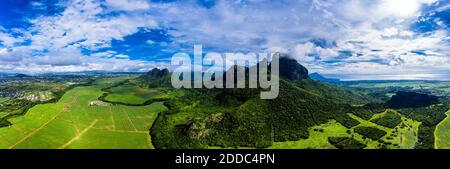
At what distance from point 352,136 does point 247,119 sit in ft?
93.5

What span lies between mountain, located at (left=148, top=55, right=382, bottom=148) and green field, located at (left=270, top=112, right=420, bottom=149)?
2368 mm

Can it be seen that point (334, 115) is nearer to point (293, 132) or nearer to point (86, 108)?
point (293, 132)

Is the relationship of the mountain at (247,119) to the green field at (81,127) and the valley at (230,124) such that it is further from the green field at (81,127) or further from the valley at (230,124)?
Result: the green field at (81,127)

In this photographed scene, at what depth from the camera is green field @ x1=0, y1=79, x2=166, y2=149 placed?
251 feet

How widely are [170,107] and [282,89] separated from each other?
44339 millimetres

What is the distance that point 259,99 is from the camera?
10150cm

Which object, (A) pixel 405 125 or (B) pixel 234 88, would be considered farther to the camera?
(B) pixel 234 88

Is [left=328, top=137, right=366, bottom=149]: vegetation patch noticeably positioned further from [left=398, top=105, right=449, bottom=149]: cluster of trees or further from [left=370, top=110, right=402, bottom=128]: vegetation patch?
[left=370, top=110, right=402, bottom=128]: vegetation patch

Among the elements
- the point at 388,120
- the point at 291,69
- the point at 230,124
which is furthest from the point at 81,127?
the point at 291,69

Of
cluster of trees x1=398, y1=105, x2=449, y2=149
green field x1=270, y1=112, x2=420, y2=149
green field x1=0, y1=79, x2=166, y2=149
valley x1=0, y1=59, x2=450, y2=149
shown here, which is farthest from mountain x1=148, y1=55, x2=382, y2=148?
cluster of trees x1=398, y1=105, x2=449, y2=149

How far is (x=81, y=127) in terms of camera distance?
91000 millimetres

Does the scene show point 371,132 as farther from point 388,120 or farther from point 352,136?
point 388,120
